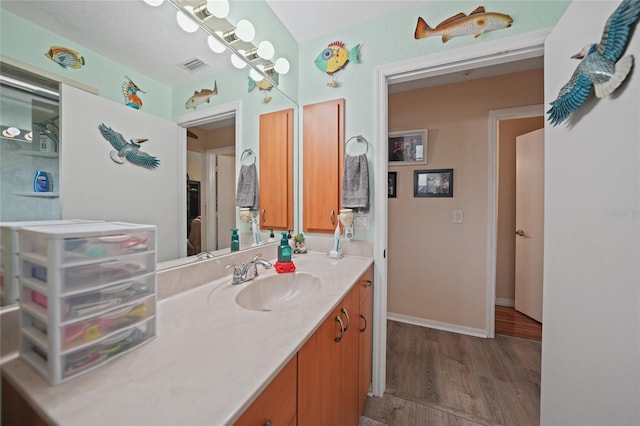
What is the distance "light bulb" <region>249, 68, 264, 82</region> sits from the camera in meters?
1.33

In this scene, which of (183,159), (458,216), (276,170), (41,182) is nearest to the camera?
(41,182)

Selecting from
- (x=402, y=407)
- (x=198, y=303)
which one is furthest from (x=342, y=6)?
(x=402, y=407)

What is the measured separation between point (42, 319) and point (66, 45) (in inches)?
27.8

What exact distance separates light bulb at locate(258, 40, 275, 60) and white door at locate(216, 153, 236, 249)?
0.65m

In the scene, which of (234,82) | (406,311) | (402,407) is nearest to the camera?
(234,82)

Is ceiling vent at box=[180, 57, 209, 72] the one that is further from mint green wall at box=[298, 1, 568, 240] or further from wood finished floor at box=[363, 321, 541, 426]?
wood finished floor at box=[363, 321, 541, 426]

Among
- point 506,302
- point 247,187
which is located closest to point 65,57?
point 247,187

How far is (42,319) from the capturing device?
471 millimetres

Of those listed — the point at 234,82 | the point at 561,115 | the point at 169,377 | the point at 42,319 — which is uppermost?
the point at 234,82

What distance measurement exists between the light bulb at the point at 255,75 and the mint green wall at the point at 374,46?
1.36 ft

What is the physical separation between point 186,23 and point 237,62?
277 mm

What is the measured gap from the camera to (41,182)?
0.60 metres

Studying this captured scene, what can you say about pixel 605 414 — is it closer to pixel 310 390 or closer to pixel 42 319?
pixel 310 390

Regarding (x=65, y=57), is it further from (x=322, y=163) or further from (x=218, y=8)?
(x=322, y=163)
